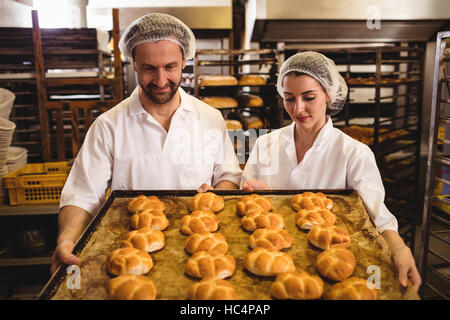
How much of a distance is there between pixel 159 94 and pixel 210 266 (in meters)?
1.08

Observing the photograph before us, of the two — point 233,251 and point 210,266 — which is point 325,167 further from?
point 210,266

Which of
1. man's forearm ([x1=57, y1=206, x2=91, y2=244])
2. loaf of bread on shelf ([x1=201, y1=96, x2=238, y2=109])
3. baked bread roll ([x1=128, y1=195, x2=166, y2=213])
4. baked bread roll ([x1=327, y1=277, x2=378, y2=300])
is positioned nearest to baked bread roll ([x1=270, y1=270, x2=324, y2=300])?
baked bread roll ([x1=327, y1=277, x2=378, y2=300])

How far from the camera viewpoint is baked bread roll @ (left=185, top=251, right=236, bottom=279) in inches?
55.8

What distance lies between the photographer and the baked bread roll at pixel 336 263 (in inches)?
54.5

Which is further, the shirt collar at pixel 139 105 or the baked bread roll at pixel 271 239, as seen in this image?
the shirt collar at pixel 139 105

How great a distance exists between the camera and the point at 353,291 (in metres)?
1.24

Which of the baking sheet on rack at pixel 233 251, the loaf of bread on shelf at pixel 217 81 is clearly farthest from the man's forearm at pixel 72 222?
the loaf of bread on shelf at pixel 217 81

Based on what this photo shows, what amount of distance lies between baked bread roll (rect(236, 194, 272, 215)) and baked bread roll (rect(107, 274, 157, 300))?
2.29ft

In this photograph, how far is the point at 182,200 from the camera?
2068mm

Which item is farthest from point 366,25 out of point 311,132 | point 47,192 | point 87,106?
point 47,192

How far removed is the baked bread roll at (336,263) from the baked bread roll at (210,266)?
1.18 feet

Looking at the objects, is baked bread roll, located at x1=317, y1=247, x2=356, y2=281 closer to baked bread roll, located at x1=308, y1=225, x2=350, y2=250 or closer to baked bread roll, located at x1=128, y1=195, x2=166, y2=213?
baked bread roll, located at x1=308, y1=225, x2=350, y2=250

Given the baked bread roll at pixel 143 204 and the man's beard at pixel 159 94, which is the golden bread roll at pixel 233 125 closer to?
the man's beard at pixel 159 94

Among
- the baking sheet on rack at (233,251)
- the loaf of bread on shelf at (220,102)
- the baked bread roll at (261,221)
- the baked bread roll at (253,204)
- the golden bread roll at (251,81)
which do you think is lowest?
the baking sheet on rack at (233,251)
